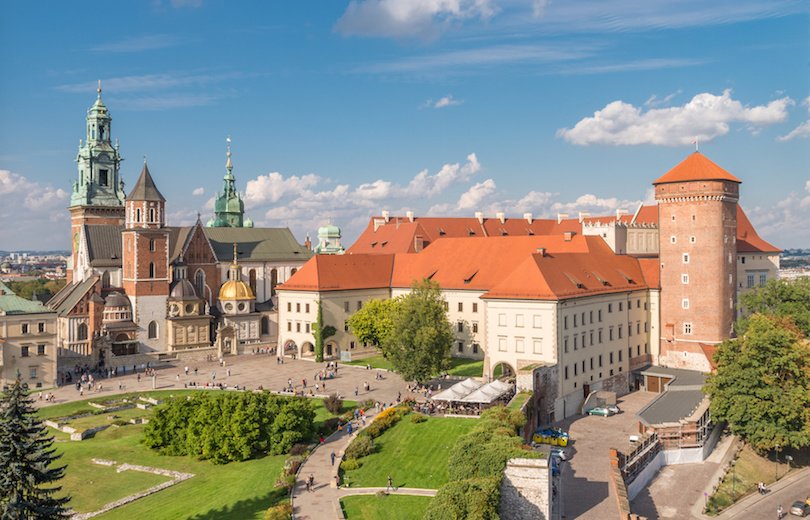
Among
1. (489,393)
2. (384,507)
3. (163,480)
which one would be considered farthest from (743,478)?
(163,480)

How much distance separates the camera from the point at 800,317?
66.6 meters

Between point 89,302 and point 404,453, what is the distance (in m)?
51.6

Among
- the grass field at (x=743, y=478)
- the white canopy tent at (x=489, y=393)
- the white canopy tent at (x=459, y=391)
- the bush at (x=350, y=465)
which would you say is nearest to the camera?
the bush at (x=350, y=465)

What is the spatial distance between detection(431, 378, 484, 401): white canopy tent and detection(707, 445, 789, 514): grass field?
54.8 ft

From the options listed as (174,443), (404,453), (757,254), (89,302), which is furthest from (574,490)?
(89,302)

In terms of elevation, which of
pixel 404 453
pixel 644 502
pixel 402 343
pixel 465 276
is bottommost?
pixel 644 502

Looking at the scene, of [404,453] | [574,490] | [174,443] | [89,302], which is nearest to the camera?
[574,490]

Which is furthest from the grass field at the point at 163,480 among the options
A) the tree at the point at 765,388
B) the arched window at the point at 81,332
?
the arched window at the point at 81,332

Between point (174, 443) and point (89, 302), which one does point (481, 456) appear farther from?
point (89, 302)

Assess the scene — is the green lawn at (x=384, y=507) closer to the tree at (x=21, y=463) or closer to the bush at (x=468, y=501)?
the bush at (x=468, y=501)

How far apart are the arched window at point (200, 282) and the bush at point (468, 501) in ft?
216

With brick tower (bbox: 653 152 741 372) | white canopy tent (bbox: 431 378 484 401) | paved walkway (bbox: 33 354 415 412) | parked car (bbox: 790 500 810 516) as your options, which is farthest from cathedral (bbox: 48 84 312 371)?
parked car (bbox: 790 500 810 516)

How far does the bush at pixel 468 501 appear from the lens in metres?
32.4

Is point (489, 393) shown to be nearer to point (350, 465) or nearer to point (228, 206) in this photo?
point (350, 465)
